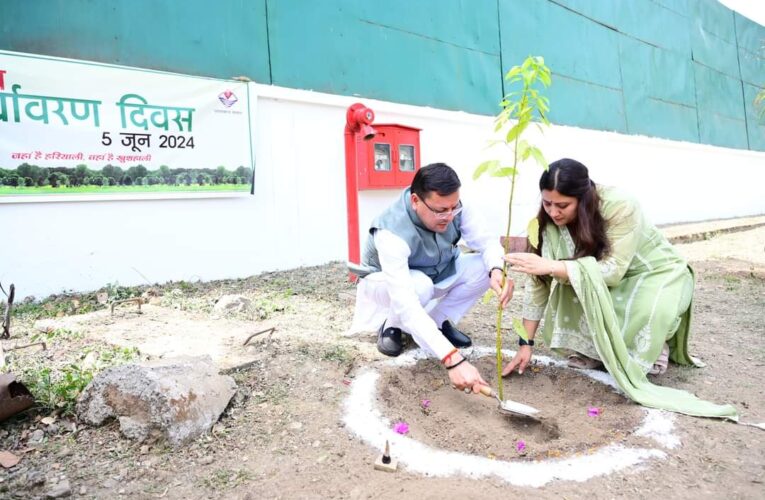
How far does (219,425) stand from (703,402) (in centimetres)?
192

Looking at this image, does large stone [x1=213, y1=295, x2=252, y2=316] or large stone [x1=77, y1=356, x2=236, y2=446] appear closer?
large stone [x1=77, y1=356, x2=236, y2=446]

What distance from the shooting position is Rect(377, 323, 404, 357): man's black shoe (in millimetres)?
2773

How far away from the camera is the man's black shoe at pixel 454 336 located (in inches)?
118

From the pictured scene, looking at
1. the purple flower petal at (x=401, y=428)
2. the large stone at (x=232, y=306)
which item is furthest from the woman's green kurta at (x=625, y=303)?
the large stone at (x=232, y=306)

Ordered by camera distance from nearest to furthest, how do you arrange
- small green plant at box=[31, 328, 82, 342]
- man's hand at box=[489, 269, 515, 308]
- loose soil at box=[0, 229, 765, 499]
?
1. loose soil at box=[0, 229, 765, 499]
2. man's hand at box=[489, 269, 515, 308]
3. small green plant at box=[31, 328, 82, 342]

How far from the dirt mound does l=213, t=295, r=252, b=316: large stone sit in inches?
50.8

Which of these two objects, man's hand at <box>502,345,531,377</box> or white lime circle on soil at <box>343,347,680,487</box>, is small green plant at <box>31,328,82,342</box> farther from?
man's hand at <box>502,345,531,377</box>

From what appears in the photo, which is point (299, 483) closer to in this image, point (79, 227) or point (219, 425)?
point (219, 425)

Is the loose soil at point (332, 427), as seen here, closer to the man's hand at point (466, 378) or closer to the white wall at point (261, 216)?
the man's hand at point (466, 378)

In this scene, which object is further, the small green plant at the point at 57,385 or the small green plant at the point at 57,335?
the small green plant at the point at 57,335

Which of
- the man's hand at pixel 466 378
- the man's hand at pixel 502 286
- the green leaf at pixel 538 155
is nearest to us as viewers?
the green leaf at pixel 538 155

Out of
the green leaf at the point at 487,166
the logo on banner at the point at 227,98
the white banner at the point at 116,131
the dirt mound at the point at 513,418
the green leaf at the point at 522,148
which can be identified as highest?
the logo on banner at the point at 227,98

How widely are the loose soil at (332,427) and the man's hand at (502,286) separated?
0.46m

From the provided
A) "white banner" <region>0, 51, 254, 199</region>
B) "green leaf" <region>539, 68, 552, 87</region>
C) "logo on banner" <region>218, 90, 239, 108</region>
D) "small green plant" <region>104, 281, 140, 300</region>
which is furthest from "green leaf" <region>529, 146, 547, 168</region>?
"logo on banner" <region>218, 90, 239, 108</region>
